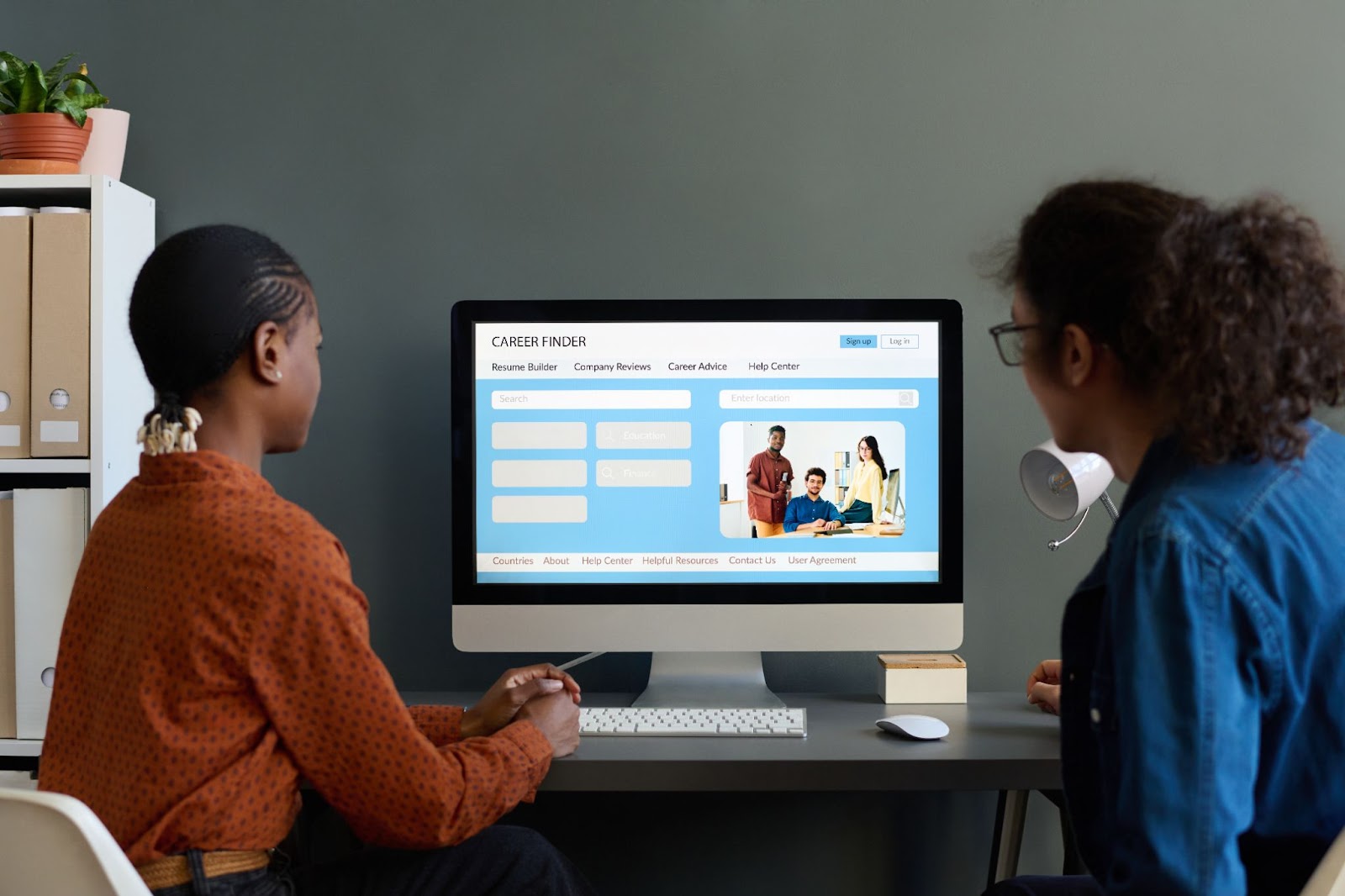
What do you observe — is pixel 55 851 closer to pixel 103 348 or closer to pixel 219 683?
pixel 219 683

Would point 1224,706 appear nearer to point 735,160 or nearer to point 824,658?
point 824,658

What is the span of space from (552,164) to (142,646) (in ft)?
4.10

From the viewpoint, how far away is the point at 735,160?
6.73 feet

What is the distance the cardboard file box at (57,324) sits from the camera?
1.78 meters

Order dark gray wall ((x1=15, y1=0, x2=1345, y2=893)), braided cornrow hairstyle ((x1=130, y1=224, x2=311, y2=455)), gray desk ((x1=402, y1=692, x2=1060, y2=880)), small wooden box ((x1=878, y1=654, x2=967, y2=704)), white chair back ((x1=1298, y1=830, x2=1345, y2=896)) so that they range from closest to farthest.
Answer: white chair back ((x1=1298, y1=830, x2=1345, y2=896)) < braided cornrow hairstyle ((x1=130, y1=224, x2=311, y2=455)) < gray desk ((x1=402, y1=692, x2=1060, y2=880)) < small wooden box ((x1=878, y1=654, x2=967, y2=704)) < dark gray wall ((x1=15, y1=0, x2=1345, y2=893))

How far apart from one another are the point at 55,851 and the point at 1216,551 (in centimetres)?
93

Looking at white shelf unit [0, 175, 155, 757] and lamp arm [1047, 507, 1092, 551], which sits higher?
white shelf unit [0, 175, 155, 757]

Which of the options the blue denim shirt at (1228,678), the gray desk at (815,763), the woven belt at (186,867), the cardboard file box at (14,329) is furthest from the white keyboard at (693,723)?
the cardboard file box at (14,329)

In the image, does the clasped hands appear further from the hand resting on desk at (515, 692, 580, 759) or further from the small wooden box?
the small wooden box

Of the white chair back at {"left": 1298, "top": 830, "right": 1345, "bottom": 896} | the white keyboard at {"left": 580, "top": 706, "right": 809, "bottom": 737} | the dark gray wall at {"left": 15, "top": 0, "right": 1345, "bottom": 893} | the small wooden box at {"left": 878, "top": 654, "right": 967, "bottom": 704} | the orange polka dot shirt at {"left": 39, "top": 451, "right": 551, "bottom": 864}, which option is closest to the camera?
the white chair back at {"left": 1298, "top": 830, "right": 1345, "bottom": 896}

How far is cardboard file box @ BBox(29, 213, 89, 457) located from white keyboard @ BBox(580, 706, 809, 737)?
0.96 m

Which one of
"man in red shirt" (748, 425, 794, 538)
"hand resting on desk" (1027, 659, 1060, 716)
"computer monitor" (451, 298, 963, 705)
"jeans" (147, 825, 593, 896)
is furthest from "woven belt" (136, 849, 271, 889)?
"hand resting on desk" (1027, 659, 1060, 716)

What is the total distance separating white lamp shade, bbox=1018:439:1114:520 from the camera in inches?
67.7

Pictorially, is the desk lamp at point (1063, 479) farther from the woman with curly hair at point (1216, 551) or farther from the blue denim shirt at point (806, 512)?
the woman with curly hair at point (1216, 551)
